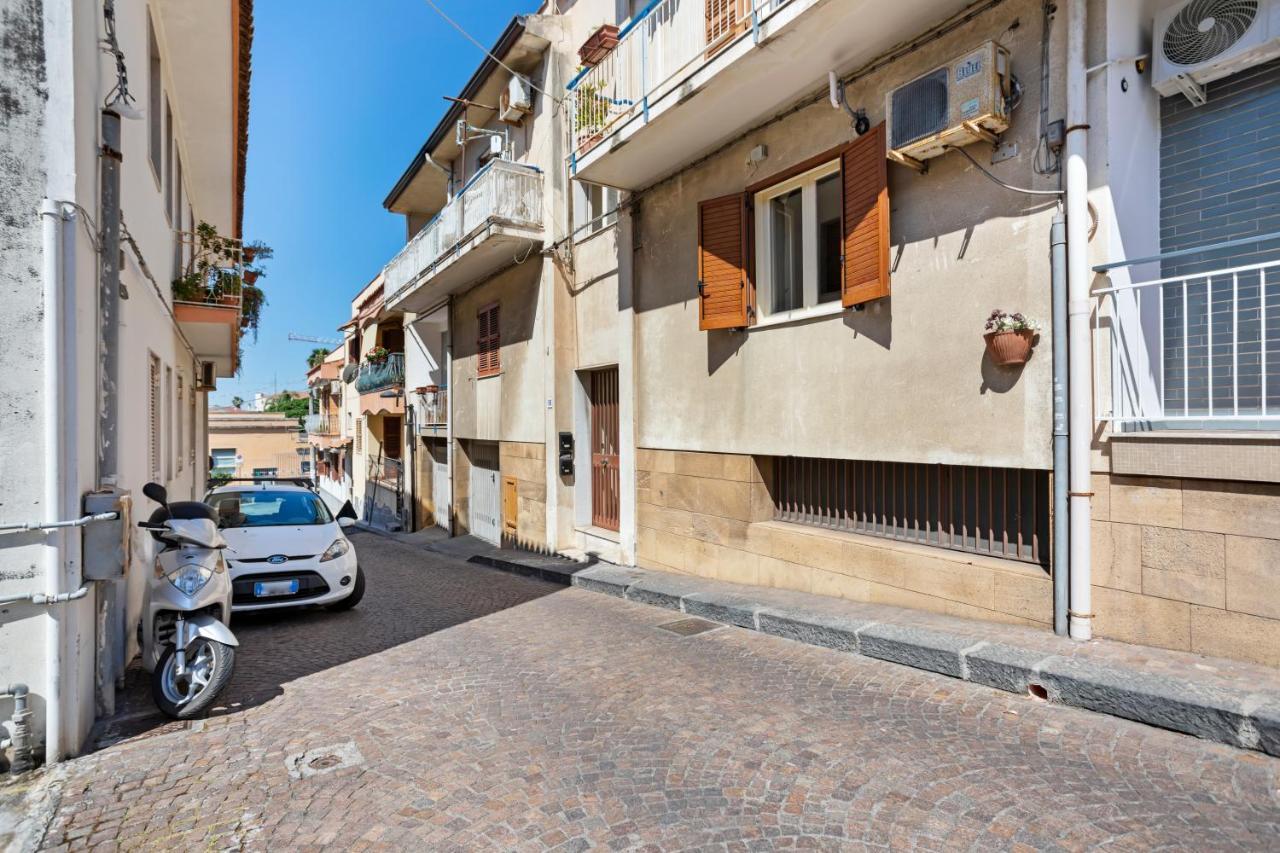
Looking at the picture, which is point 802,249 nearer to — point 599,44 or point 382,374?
point 599,44

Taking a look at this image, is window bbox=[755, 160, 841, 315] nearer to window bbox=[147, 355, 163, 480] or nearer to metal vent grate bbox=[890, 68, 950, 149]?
metal vent grate bbox=[890, 68, 950, 149]

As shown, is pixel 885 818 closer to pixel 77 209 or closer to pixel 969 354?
pixel 969 354

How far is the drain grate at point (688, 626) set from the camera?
21.6ft

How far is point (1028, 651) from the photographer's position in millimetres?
4762

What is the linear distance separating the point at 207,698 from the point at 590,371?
777cm

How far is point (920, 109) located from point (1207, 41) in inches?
70.7

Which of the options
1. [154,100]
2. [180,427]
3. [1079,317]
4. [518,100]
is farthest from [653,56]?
[180,427]

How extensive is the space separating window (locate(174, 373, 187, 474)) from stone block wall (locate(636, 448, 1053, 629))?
6896 mm

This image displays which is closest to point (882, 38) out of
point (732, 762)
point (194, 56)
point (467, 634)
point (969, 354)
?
point (969, 354)

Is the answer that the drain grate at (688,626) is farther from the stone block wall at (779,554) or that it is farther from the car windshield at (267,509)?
the car windshield at (267,509)

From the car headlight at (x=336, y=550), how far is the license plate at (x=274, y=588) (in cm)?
38

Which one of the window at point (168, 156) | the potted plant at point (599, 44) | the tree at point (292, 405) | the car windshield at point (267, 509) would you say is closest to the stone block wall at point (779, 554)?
the car windshield at point (267, 509)

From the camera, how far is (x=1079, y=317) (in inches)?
190

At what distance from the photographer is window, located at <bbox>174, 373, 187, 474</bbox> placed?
1044cm
